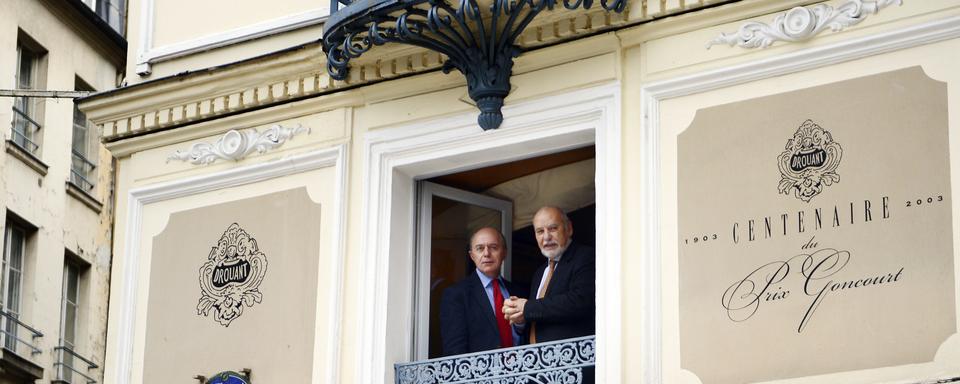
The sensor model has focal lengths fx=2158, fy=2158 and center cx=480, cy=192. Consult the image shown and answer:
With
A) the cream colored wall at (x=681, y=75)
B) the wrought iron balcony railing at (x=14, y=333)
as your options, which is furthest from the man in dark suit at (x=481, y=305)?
the wrought iron balcony railing at (x=14, y=333)

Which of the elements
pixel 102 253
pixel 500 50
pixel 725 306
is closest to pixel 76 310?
pixel 102 253

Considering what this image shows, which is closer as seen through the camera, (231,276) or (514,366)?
(514,366)

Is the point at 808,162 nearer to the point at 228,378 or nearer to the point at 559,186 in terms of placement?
the point at 559,186

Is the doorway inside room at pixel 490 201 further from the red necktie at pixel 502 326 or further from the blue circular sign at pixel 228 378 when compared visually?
the blue circular sign at pixel 228 378

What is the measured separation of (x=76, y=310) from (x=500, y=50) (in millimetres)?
13961

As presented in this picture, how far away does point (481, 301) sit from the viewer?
14953 millimetres

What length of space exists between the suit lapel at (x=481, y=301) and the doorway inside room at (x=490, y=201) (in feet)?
1.34

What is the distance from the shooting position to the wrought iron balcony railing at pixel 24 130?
84.9ft

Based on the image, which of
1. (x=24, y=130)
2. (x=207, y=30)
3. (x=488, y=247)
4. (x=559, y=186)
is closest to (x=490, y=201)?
(x=559, y=186)

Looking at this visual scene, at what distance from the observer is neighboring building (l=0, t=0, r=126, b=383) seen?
84.1 ft

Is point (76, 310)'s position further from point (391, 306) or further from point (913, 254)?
point (913, 254)

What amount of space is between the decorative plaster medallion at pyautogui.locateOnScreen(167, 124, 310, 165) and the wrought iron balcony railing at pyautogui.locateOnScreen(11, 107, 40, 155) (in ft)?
34.2

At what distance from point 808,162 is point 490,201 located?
3382mm

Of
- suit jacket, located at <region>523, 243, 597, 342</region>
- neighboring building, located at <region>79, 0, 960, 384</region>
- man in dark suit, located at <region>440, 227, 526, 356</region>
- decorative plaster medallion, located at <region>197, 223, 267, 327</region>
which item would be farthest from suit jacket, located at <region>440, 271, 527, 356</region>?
decorative plaster medallion, located at <region>197, 223, 267, 327</region>
